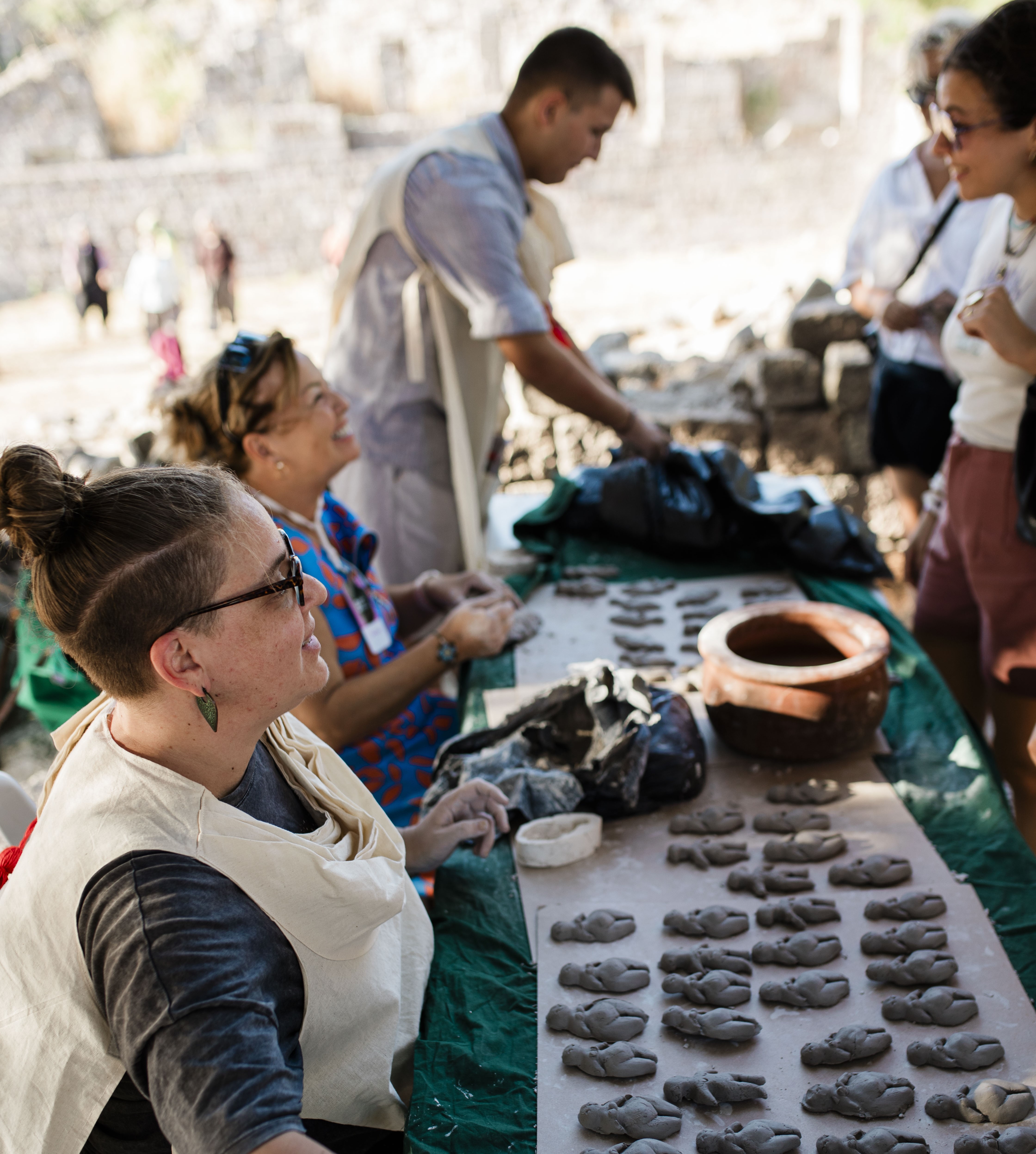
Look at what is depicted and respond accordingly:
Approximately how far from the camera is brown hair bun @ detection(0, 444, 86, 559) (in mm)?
1142

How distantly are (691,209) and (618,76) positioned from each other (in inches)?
579

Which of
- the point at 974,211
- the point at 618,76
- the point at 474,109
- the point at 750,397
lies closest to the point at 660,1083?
the point at 618,76

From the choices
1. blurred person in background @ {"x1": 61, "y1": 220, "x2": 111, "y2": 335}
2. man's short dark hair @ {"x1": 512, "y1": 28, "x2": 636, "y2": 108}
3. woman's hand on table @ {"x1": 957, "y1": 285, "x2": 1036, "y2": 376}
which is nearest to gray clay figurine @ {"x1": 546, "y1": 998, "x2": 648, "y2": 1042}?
woman's hand on table @ {"x1": 957, "y1": 285, "x2": 1036, "y2": 376}

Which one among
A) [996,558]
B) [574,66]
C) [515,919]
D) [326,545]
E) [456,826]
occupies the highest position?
[574,66]

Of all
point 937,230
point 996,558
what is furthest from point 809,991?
point 937,230

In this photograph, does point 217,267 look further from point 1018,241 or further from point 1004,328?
point 1004,328

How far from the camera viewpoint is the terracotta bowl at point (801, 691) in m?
2.07

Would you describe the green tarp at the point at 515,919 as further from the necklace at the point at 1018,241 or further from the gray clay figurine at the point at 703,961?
the necklace at the point at 1018,241

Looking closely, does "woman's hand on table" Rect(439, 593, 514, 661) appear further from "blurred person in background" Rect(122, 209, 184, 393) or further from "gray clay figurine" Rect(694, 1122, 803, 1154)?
"blurred person in background" Rect(122, 209, 184, 393)

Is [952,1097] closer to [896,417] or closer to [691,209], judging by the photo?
[896,417]

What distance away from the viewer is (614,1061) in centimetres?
144

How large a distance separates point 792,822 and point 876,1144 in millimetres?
747

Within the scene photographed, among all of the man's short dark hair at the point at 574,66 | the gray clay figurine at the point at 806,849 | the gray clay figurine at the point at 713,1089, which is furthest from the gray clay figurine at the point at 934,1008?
the man's short dark hair at the point at 574,66

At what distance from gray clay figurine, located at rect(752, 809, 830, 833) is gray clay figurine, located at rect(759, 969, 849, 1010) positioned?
0.40 m
